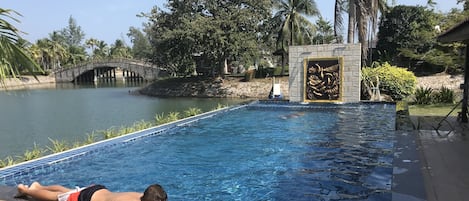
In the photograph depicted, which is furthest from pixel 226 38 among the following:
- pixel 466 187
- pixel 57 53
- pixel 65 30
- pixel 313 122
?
pixel 65 30

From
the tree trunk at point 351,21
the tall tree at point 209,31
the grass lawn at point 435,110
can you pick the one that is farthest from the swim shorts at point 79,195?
the tall tree at point 209,31

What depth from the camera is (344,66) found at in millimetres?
15438

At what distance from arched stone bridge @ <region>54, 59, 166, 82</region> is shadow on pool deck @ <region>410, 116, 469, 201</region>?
41487 mm

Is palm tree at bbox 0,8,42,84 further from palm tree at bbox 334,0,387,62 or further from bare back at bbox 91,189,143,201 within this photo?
palm tree at bbox 334,0,387,62

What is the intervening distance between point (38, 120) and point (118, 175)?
12.7m

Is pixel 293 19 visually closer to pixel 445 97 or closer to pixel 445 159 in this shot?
pixel 445 97

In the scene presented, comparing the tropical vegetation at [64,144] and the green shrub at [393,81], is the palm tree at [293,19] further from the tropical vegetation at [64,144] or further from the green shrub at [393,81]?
the tropical vegetation at [64,144]

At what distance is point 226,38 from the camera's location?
28141 millimetres

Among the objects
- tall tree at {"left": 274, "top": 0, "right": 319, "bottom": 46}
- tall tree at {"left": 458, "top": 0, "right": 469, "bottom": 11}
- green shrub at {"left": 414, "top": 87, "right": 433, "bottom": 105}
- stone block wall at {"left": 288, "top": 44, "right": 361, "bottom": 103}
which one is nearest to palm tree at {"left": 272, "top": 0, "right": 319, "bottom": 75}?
tall tree at {"left": 274, "top": 0, "right": 319, "bottom": 46}

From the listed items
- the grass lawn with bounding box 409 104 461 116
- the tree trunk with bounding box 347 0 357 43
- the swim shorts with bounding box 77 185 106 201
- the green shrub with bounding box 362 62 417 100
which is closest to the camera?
the swim shorts with bounding box 77 185 106 201

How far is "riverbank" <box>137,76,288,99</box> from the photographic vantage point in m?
28.7

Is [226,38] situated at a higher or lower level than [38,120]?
higher

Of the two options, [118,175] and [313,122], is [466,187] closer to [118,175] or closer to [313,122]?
[118,175]

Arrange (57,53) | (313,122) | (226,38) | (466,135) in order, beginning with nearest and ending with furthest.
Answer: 1. (466,135)
2. (313,122)
3. (226,38)
4. (57,53)
